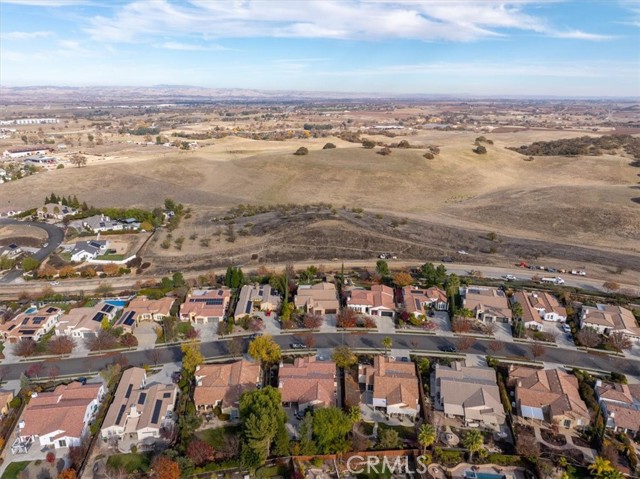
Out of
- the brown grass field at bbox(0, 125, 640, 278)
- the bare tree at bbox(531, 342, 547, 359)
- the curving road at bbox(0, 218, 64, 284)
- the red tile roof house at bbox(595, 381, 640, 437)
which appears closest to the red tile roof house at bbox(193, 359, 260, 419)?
the bare tree at bbox(531, 342, 547, 359)

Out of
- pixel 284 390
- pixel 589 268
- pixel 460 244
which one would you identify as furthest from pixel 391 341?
pixel 589 268

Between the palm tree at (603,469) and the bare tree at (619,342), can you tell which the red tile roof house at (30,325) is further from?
the bare tree at (619,342)

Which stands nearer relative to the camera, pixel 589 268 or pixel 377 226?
pixel 589 268

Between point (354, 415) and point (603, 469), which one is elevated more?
point (354, 415)

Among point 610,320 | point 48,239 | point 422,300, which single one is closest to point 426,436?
point 422,300

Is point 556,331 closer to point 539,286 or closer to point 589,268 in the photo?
point 539,286

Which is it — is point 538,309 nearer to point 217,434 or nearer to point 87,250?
point 217,434
